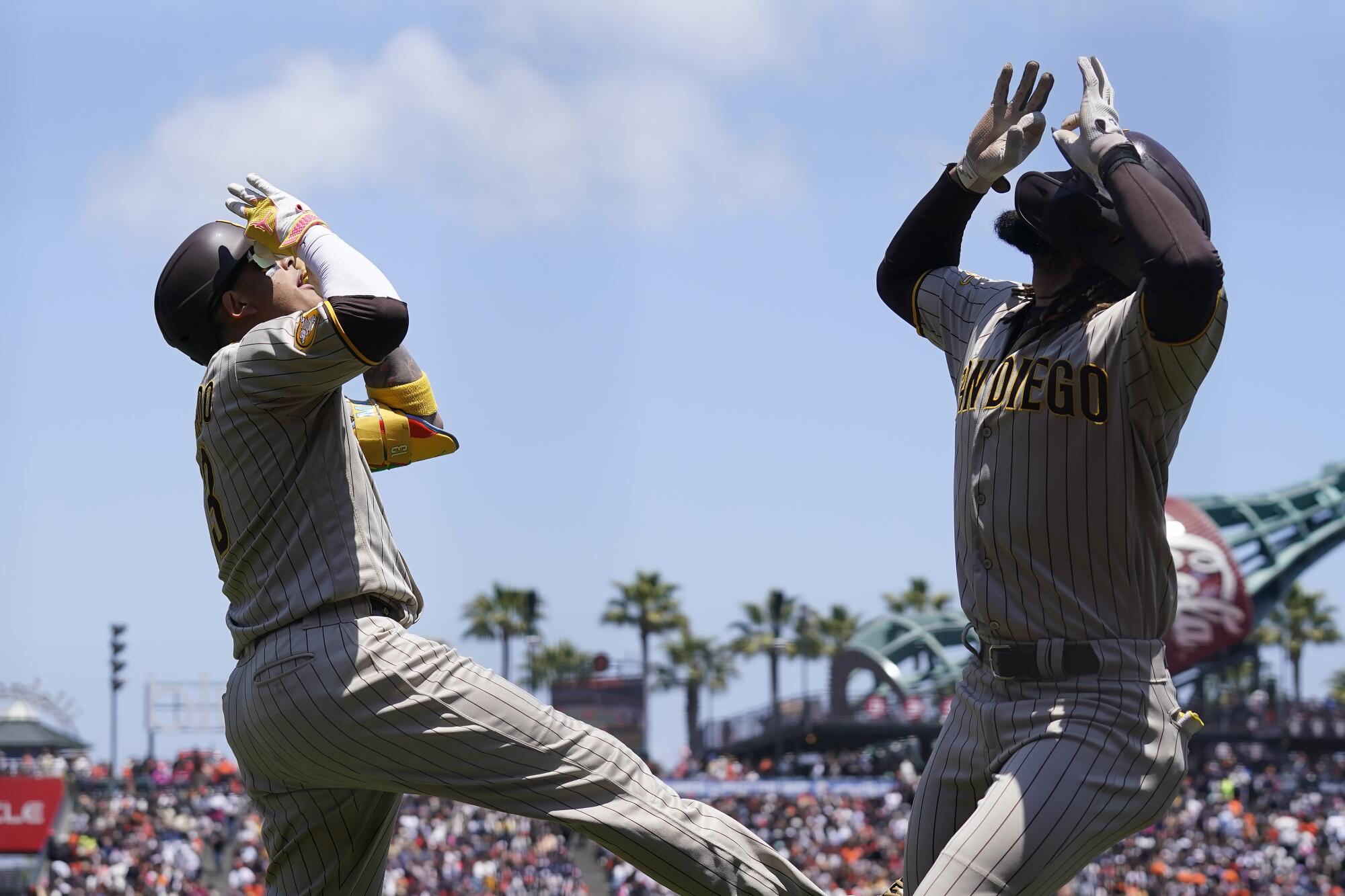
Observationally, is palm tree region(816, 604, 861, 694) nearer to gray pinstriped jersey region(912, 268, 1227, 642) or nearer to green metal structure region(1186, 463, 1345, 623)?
green metal structure region(1186, 463, 1345, 623)

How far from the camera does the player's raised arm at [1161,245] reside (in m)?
3.60

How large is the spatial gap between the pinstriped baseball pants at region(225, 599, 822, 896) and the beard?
5.69ft

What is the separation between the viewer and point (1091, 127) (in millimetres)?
4004

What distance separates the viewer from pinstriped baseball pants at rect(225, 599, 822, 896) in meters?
3.95

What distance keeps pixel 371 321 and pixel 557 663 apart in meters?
58.3

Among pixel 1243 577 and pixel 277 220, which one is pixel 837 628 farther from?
pixel 277 220

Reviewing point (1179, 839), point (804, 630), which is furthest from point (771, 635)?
point (1179, 839)

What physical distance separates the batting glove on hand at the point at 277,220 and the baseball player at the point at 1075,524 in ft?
6.09

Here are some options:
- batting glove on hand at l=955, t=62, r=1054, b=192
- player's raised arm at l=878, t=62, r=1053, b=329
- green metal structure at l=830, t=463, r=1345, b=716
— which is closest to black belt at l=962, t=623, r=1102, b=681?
player's raised arm at l=878, t=62, r=1053, b=329

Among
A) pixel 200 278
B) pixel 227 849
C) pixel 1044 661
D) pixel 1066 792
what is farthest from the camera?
pixel 227 849

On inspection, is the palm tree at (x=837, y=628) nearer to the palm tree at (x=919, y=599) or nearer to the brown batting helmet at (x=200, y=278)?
the palm tree at (x=919, y=599)

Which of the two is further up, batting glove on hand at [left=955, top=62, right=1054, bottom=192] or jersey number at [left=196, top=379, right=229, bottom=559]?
batting glove on hand at [left=955, top=62, right=1054, bottom=192]

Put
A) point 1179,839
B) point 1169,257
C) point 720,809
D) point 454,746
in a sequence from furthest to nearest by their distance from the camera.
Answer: point 1179,839
point 720,809
point 454,746
point 1169,257

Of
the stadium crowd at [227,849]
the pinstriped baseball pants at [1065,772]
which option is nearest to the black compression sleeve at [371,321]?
the pinstriped baseball pants at [1065,772]
